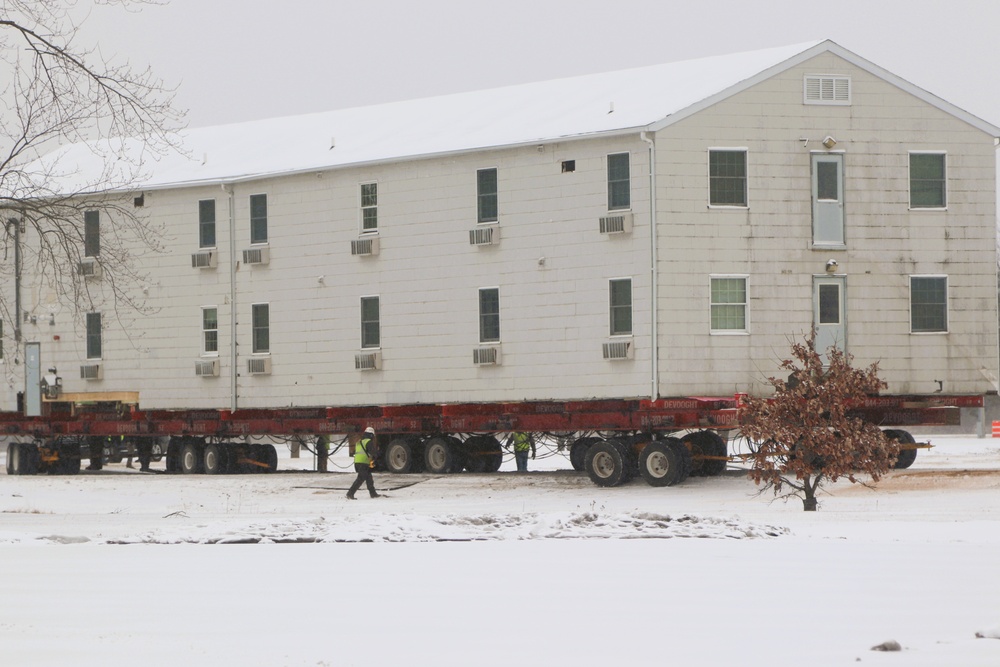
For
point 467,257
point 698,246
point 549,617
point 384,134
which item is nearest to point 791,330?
point 698,246

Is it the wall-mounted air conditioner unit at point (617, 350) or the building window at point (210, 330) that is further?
the building window at point (210, 330)

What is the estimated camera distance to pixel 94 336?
1601 inches

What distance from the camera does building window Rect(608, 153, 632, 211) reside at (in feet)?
104

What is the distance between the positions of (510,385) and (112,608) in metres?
20.9

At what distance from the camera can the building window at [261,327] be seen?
37.5 m

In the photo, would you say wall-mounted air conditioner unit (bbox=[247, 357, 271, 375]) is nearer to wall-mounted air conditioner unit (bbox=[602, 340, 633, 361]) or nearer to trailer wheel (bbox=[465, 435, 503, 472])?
trailer wheel (bbox=[465, 435, 503, 472])

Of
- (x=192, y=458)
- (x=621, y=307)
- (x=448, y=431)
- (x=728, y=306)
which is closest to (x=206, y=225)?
(x=192, y=458)

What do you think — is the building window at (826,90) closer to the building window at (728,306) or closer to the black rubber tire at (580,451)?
the building window at (728,306)

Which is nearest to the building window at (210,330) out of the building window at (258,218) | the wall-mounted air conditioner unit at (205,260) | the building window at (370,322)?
the wall-mounted air conditioner unit at (205,260)

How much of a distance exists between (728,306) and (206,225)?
14.1 metres

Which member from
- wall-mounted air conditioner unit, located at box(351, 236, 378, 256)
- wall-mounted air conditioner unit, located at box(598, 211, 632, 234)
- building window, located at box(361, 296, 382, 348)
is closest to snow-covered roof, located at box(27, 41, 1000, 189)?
wall-mounted air conditioner unit, located at box(598, 211, 632, 234)

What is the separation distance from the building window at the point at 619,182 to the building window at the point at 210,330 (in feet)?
37.5

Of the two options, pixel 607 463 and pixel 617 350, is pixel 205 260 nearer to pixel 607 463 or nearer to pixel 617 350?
pixel 617 350

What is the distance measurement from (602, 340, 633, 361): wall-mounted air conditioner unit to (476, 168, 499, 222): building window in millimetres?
4216
